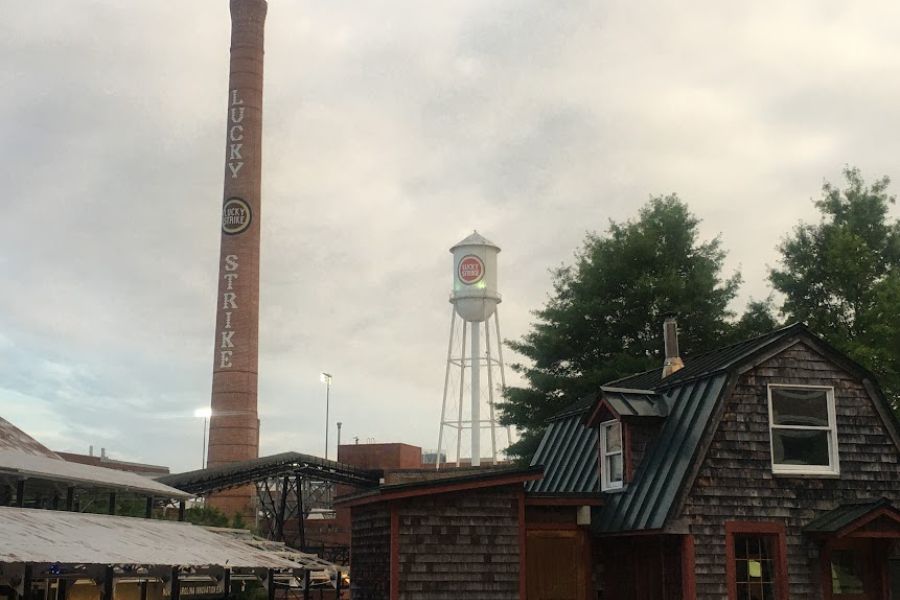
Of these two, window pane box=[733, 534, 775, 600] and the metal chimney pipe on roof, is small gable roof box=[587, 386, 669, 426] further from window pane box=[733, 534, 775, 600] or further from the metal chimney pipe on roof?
window pane box=[733, 534, 775, 600]

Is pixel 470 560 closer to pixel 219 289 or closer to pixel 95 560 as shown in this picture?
pixel 95 560

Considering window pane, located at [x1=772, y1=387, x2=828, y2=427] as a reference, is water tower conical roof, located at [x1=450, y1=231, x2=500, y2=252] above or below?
above

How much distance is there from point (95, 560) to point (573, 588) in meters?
9.44

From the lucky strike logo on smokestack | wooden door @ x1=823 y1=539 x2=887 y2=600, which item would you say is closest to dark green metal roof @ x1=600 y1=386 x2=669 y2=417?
wooden door @ x1=823 y1=539 x2=887 y2=600

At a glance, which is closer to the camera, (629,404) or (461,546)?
(461,546)

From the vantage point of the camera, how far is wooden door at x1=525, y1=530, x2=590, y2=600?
2122 cm

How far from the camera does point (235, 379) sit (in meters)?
57.5

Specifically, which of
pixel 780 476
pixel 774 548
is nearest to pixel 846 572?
pixel 774 548

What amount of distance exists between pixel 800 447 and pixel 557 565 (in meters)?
5.53

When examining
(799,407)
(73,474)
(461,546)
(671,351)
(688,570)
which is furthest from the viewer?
(73,474)

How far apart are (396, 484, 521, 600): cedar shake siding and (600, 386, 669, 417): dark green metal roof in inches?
116

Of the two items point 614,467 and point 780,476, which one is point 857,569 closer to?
point 780,476

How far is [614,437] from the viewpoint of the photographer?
75.4 ft

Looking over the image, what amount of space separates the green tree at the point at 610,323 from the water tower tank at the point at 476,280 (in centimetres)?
1372
